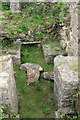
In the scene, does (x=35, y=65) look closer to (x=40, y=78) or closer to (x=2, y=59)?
(x=40, y=78)

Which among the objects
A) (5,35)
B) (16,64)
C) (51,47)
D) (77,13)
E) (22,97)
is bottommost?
(22,97)

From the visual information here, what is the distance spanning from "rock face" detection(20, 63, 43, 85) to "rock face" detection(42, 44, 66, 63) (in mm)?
659

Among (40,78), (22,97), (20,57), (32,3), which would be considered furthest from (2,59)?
(32,3)

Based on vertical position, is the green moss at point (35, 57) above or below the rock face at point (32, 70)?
above

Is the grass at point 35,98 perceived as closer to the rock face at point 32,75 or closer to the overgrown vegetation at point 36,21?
the rock face at point 32,75

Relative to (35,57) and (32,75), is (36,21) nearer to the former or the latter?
(35,57)

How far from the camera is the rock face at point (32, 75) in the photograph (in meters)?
5.46

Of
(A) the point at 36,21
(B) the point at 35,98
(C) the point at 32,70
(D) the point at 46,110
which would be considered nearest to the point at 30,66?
(C) the point at 32,70

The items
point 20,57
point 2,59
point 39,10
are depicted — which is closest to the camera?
point 2,59

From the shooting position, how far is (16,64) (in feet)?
21.0

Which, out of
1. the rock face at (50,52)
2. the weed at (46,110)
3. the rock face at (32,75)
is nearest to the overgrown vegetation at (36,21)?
the rock face at (50,52)

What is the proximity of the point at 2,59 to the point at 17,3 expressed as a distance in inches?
208

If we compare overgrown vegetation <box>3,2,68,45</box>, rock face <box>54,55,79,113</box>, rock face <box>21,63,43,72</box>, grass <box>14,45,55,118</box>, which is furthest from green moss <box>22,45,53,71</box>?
rock face <box>54,55,79,113</box>

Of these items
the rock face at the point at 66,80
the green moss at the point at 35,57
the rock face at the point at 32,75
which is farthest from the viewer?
the green moss at the point at 35,57
